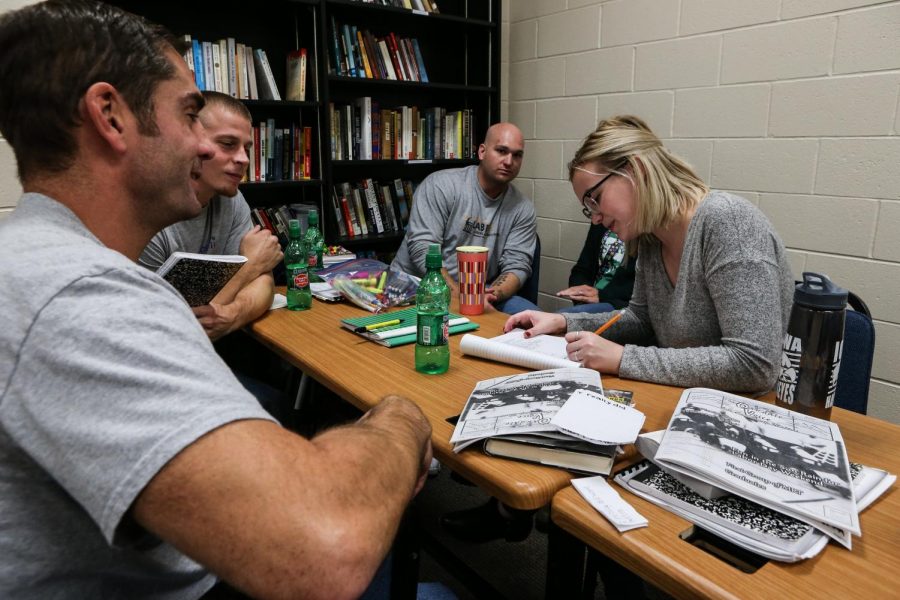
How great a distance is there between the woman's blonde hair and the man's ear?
3.73ft

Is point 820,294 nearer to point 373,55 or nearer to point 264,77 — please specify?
point 264,77

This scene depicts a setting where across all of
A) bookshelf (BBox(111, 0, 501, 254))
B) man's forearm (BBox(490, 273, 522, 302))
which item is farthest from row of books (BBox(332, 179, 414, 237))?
man's forearm (BBox(490, 273, 522, 302))

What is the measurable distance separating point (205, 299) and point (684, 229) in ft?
4.24

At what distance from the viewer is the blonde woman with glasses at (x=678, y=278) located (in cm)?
129

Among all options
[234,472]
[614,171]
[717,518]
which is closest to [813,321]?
[717,518]

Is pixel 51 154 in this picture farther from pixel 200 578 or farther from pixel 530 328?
pixel 530 328

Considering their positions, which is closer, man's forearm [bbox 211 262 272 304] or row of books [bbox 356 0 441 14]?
man's forearm [bbox 211 262 272 304]

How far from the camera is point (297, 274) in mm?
1916

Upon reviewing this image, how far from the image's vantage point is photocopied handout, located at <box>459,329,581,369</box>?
140 centimetres

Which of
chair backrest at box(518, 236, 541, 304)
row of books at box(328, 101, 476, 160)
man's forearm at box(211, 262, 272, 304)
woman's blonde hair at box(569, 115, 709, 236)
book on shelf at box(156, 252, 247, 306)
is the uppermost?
row of books at box(328, 101, 476, 160)

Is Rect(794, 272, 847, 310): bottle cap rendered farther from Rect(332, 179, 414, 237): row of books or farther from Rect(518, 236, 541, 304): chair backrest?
Rect(332, 179, 414, 237): row of books

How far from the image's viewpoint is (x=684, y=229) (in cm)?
149

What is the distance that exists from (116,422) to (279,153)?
2.59 m

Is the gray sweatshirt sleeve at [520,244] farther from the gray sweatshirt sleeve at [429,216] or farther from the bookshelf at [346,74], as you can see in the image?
the bookshelf at [346,74]
